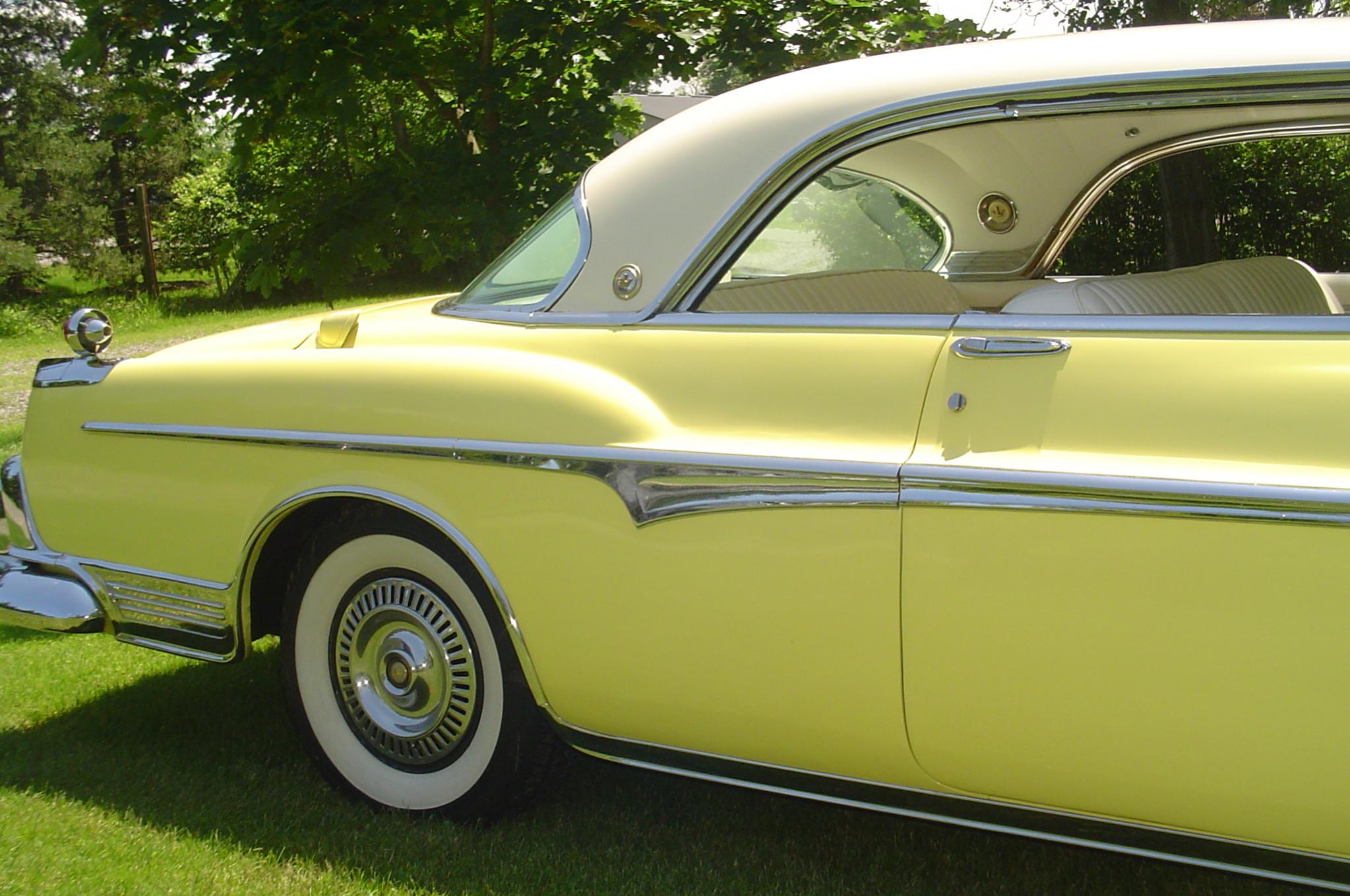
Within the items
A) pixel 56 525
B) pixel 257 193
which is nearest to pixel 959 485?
pixel 56 525

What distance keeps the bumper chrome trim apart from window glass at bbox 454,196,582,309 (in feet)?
4.07

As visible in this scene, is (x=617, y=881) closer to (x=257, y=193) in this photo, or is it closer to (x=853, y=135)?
(x=853, y=135)

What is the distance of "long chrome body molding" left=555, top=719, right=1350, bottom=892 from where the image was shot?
2016 mm

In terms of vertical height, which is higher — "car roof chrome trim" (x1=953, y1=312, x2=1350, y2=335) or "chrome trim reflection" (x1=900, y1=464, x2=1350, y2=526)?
"car roof chrome trim" (x1=953, y1=312, x2=1350, y2=335)

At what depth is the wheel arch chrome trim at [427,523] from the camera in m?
2.69

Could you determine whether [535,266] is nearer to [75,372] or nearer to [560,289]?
[560,289]

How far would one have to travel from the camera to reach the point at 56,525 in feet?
11.0

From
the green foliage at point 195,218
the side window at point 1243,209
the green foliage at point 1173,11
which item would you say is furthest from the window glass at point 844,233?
the green foliage at point 195,218

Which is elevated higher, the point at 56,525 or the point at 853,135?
the point at 853,135

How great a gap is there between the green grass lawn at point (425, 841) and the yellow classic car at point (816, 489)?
17cm

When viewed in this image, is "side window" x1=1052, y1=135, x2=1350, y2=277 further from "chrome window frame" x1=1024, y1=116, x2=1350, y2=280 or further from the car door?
the car door

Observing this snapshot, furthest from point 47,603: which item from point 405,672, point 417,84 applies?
point 417,84

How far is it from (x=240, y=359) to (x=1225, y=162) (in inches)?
263

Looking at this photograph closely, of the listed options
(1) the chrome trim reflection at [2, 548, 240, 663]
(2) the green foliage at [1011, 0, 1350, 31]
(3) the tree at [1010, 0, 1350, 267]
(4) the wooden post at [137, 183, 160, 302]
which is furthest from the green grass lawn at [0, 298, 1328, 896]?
(4) the wooden post at [137, 183, 160, 302]
